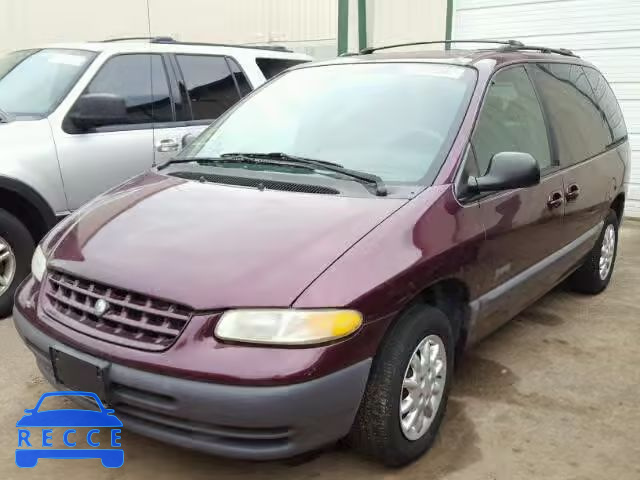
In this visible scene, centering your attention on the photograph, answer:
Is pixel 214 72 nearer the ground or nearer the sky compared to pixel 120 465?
nearer the sky

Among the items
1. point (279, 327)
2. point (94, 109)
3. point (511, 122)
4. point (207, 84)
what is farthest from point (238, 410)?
point (207, 84)

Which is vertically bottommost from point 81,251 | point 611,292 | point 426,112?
point 611,292

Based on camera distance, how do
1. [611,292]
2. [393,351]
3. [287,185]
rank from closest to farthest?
[393,351] < [287,185] < [611,292]

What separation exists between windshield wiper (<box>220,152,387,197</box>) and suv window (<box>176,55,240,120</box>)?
214cm

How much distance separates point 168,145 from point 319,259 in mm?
3072

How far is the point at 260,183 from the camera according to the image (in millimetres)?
3191

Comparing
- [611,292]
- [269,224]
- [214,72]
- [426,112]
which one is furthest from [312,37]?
[269,224]

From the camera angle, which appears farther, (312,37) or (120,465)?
(312,37)

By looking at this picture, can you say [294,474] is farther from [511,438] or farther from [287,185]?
[287,185]

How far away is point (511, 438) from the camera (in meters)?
3.18

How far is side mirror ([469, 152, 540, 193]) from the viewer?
3145 millimetres

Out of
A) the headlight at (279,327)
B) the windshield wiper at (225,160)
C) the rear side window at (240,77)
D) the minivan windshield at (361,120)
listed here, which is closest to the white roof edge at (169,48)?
the rear side window at (240,77)

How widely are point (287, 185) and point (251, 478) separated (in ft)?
4.19

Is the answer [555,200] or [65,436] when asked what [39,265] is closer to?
[65,436]
